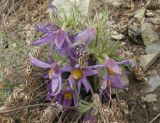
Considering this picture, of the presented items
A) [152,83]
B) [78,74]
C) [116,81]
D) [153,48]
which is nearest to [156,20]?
[153,48]

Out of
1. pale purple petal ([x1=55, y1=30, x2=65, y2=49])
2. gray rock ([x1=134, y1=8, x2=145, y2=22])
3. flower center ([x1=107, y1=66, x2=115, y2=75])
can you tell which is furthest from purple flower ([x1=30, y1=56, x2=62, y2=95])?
gray rock ([x1=134, y1=8, x2=145, y2=22])

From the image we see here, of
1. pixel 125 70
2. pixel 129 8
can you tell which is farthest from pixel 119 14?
pixel 125 70

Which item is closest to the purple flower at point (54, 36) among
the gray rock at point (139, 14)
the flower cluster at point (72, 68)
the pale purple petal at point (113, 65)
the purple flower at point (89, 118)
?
the flower cluster at point (72, 68)

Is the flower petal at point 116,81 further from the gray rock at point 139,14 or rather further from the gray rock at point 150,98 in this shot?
the gray rock at point 139,14

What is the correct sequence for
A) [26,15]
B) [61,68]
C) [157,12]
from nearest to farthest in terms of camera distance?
[61,68], [157,12], [26,15]

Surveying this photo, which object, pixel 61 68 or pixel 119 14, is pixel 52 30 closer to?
pixel 61 68

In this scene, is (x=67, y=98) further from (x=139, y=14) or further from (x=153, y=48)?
(x=139, y=14)

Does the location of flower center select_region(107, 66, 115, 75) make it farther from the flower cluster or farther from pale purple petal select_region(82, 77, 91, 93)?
pale purple petal select_region(82, 77, 91, 93)
